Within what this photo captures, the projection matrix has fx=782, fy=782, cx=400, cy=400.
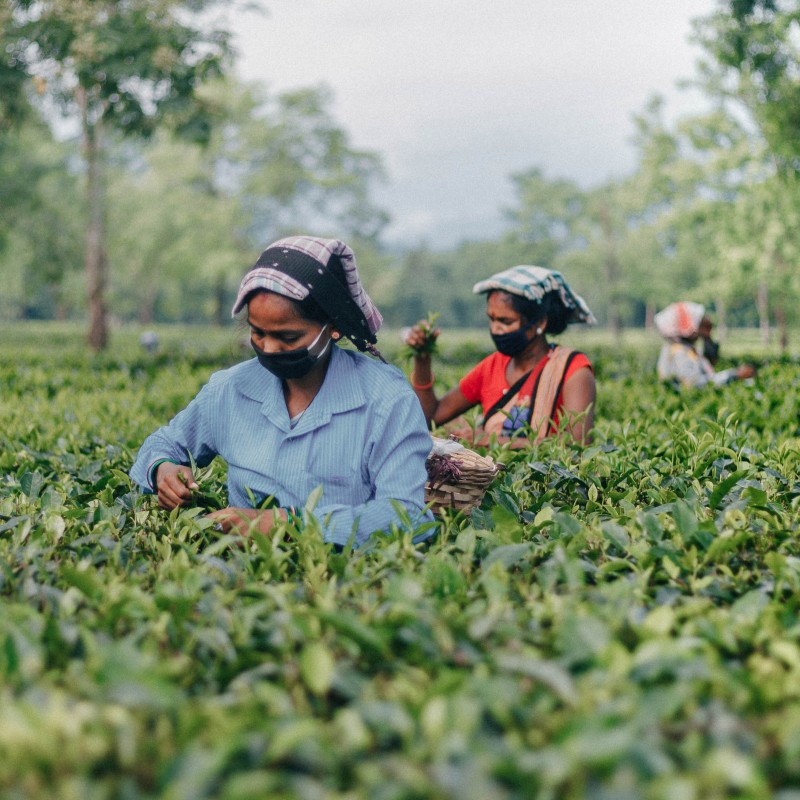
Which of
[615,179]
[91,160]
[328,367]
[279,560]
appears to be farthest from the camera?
[615,179]

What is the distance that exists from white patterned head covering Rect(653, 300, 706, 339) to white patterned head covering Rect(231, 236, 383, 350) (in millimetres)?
4574

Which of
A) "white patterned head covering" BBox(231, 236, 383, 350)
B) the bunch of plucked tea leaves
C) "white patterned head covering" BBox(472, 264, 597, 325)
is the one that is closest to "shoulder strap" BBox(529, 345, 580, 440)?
"white patterned head covering" BBox(472, 264, 597, 325)

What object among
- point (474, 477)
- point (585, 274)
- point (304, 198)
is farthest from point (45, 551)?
point (585, 274)

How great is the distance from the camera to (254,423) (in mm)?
2650

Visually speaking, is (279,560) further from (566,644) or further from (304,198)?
(304,198)

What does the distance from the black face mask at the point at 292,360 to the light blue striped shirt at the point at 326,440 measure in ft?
0.29

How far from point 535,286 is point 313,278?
80.6 inches

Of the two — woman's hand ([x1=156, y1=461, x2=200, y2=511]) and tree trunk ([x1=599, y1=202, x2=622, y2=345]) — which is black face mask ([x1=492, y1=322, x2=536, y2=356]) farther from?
tree trunk ([x1=599, y1=202, x2=622, y2=345])

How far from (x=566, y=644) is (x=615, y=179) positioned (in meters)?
46.4

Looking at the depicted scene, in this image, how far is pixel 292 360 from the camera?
8.21 ft

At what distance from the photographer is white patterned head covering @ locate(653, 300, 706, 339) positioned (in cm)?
659

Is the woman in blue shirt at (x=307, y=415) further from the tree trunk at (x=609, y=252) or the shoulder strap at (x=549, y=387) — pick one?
the tree trunk at (x=609, y=252)

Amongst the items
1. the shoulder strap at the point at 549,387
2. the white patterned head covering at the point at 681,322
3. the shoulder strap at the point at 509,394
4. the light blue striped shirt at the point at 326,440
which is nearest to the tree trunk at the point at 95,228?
the white patterned head covering at the point at 681,322

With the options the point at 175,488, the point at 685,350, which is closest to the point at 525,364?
the point at 175,488
